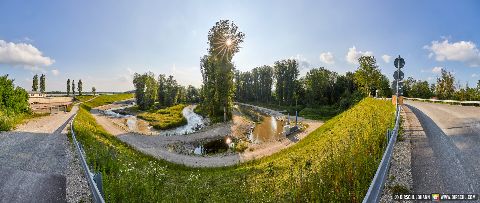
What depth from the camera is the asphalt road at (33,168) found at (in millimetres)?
12906

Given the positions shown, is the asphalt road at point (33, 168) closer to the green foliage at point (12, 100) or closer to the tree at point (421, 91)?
the green foliage at point (12, 100)

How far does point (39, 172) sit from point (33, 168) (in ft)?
3.74

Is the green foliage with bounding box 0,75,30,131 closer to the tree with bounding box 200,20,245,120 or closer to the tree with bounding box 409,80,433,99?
the tree with bounding box 200,20,245,120

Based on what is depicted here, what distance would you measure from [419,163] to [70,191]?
1328cm

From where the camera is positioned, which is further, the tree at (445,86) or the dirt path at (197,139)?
the tree at (445,86)

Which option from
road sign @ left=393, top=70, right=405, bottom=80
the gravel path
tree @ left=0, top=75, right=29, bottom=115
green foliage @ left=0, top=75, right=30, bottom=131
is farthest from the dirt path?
road sign @ left=393, top=70, right=405, bottom=80

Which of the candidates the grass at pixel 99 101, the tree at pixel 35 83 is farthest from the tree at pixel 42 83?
the grass at pixel 99 101

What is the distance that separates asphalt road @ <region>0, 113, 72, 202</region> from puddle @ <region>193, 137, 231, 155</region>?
1529 centimetres

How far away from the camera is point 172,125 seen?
2451 inches

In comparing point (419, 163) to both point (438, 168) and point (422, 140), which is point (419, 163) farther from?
point (422, 140)

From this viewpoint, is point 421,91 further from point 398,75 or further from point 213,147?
point 398,75

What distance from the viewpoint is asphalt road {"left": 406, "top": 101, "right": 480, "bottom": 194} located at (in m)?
8.29

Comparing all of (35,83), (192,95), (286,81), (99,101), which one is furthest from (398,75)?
(35,83)

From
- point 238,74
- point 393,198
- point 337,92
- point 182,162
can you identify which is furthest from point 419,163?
point 238,74
